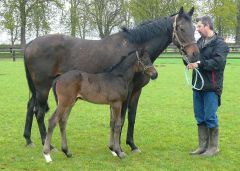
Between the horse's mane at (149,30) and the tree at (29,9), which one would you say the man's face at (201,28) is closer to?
the horse's mane at (149,30)

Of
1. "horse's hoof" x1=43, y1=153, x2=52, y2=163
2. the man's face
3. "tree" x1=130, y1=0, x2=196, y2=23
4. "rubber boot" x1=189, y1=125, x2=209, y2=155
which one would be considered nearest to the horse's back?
the man's face

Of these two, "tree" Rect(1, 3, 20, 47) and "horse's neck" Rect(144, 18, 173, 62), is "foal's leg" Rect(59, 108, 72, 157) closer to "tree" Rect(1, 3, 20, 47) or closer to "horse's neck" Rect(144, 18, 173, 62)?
"horse's neck" Rect(144, 18, 173, 62)

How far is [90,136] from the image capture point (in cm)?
797

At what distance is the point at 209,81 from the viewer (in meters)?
6.47

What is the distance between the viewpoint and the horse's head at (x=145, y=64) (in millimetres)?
6297

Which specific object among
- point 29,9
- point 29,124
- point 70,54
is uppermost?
point 29,9

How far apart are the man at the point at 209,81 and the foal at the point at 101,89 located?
0.87 meters

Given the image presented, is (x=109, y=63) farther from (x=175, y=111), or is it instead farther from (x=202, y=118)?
(x=175, y=111)

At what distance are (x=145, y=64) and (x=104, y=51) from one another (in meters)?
0.82

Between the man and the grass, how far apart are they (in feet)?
1.05

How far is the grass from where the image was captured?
19.8ft

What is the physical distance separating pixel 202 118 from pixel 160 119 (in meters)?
2.92

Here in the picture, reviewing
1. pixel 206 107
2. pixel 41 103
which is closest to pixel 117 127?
pixel 206 107

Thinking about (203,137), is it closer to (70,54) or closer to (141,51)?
(141,51)
